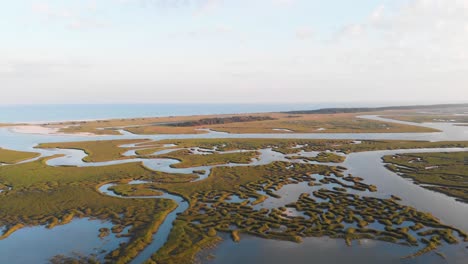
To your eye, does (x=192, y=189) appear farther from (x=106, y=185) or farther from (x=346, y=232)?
(x=346, y=232)

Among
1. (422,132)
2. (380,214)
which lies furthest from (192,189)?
(422,132)

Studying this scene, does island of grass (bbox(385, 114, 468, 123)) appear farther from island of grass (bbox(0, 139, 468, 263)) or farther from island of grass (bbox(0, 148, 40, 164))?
island of grass (bbox(0, 148, 40, 164))

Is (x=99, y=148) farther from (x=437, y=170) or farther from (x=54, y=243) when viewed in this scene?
(x=437, y=170)

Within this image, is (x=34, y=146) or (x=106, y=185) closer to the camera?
(x=106, y=185)

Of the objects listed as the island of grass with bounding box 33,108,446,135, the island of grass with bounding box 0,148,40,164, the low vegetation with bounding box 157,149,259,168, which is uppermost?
the island of grass with bounding box 33,108,446,135

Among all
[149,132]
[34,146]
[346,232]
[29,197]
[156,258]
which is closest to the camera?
[156,258]

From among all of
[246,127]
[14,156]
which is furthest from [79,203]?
[246,127]

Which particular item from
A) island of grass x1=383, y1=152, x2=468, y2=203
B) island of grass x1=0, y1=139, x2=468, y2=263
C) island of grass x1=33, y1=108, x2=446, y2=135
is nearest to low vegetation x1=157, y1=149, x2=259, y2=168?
island of grass x1=0, y1=139, x2=468, y2=263
